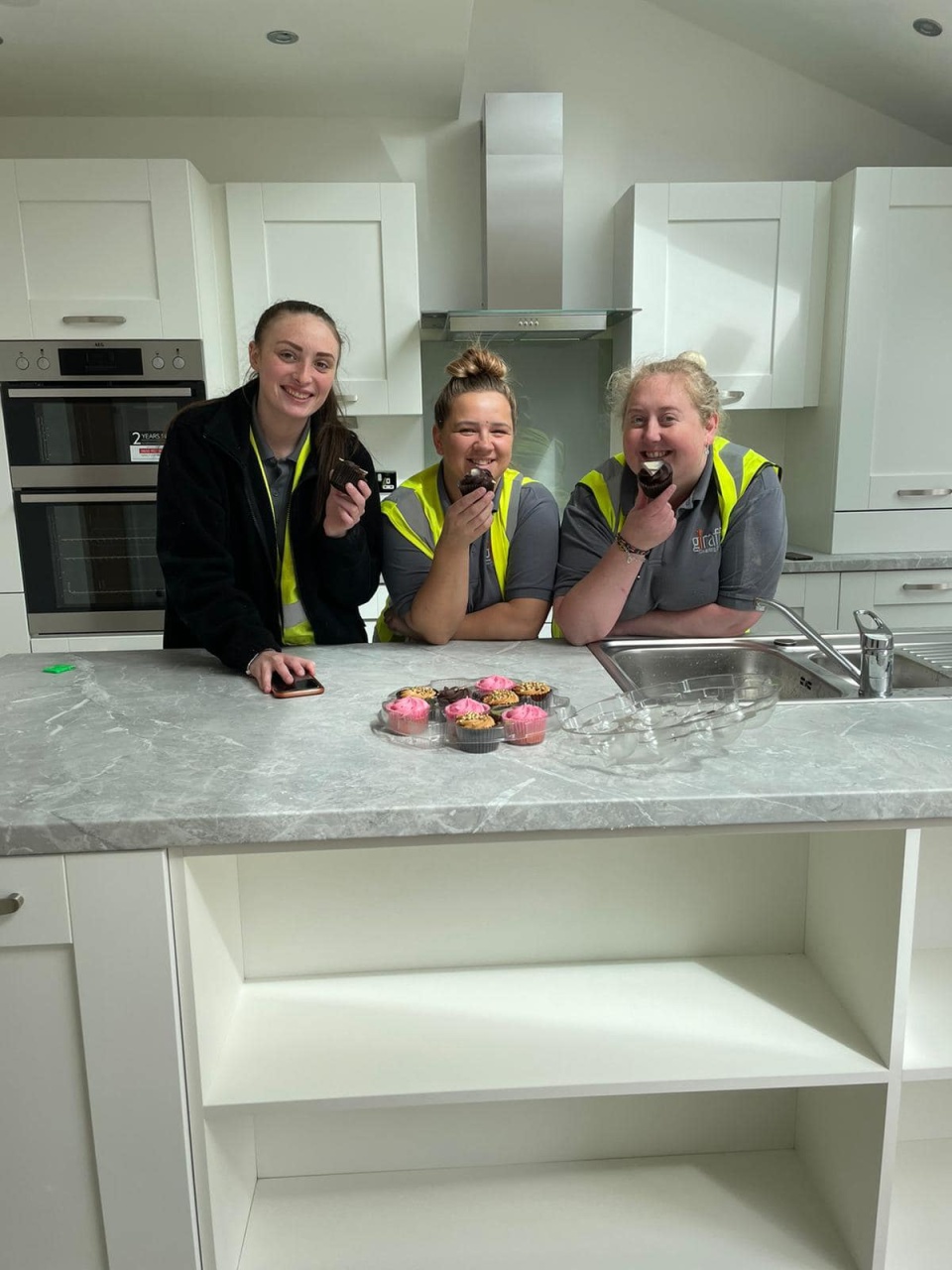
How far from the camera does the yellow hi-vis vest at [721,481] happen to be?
68.5 inches

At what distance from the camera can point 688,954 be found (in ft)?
4.40

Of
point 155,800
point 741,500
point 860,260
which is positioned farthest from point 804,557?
point 155,800

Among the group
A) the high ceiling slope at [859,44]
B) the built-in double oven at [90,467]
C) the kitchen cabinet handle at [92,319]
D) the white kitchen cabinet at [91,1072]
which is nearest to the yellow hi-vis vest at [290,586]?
the white kitchen cabinet at [91,1072]

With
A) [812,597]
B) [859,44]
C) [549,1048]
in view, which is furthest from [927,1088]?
[859,44]

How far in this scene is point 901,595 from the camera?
3070 mm

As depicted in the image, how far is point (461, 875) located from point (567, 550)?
28.7 inches

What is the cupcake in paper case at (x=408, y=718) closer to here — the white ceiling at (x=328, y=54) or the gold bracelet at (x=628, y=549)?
Result: the gold bracelet at (x=628, y=549)

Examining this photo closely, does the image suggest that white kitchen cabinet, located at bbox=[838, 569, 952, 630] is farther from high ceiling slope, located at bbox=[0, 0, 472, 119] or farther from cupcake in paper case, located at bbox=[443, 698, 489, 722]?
cupcake in paper case, located at bbox=[443, 698, 489, 722]

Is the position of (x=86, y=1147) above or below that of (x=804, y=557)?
below

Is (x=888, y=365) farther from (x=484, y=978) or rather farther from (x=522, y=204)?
(x=484, y=978)

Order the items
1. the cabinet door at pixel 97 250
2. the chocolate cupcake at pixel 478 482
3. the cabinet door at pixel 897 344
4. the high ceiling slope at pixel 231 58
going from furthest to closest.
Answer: the cabinet door at pixel 897 344
the cabinet door at pixel 97 250
the high ceiling slope at pixel 231 58
the chocolate cupcake at pixel 478 482

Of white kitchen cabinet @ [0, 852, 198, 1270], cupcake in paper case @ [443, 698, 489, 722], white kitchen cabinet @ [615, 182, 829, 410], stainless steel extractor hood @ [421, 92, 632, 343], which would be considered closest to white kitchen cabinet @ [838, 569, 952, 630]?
white kitchen cabinet @ [615, 182, 829, 410]

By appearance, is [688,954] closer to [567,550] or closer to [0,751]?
[567,550]

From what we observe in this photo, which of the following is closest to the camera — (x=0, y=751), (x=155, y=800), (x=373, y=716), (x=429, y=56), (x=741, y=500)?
(x=155, y=800)
